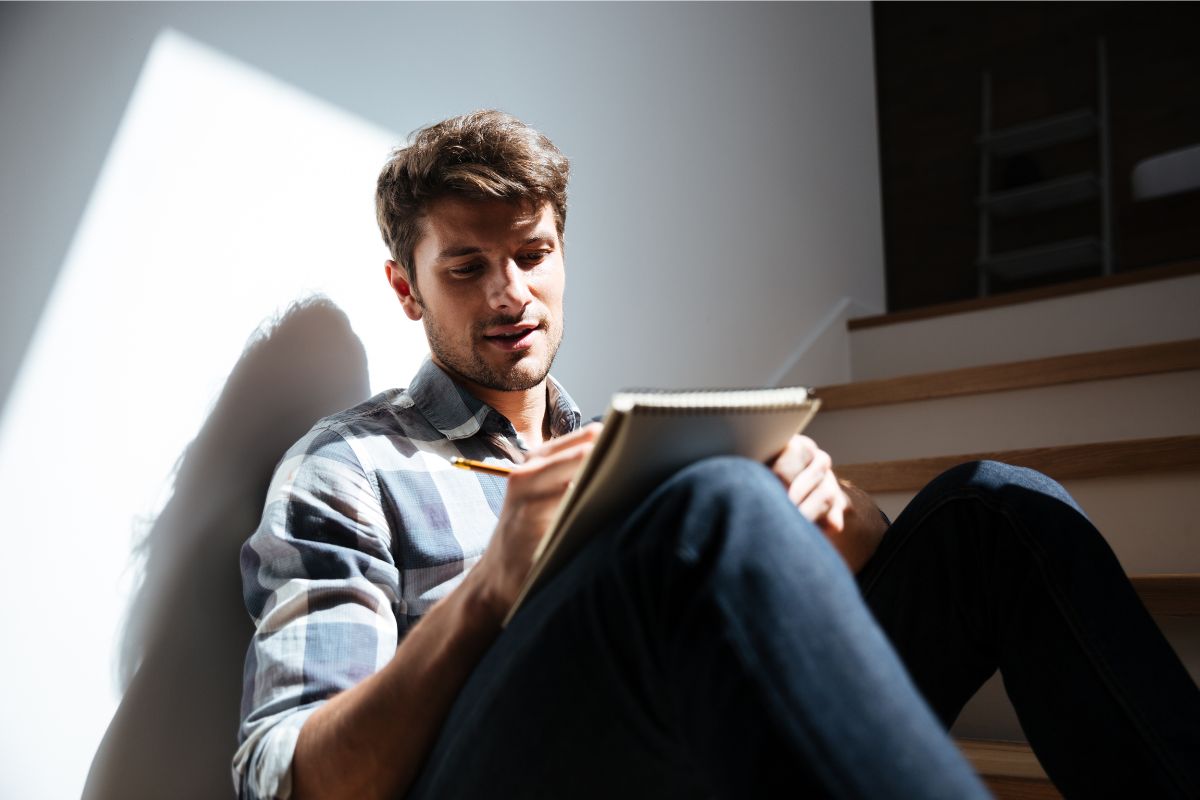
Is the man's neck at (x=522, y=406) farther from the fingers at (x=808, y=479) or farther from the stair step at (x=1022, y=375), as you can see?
the stair step at (x=1022, y=375)

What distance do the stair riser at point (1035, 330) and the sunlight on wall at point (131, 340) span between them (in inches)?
66.3

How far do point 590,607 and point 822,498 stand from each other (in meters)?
0.28

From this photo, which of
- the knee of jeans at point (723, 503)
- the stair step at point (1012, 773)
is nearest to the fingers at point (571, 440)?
the knee of jeans at point (723, 503)

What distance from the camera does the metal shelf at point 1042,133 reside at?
11.0 feet

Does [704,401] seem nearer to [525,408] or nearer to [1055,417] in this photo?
[525,408]

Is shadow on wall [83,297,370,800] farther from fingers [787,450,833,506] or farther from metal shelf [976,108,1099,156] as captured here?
metal shelf [976,108,1099,156]

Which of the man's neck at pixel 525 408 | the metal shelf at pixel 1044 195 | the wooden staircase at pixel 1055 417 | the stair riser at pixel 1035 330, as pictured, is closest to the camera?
the man's neck at pixel 525 408

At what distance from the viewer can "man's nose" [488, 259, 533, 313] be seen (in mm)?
1156

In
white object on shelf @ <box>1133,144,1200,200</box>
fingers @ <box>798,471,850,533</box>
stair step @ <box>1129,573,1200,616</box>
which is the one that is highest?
white object on shelf @ <box>1133,144,1200,200</box>

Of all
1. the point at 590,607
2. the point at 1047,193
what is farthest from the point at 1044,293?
the point at 590,607

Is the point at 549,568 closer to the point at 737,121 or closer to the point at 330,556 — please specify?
the point at 330,556

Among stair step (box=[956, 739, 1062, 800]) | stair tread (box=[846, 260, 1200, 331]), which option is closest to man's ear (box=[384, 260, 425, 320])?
stair step (box=[956, 739, 1062, 800])

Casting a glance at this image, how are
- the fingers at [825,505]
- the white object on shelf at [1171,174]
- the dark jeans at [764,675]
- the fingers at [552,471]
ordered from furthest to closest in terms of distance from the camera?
the white object on shelf at [1171,174], the fingers at [825,505], the fingers at [552,471], the dark jeans at [764,675]

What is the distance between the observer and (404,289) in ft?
4.04
